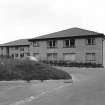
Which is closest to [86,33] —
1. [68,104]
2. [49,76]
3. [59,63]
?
[59,63]

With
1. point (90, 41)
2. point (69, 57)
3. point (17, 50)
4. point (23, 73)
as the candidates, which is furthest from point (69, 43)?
point (23, 73)

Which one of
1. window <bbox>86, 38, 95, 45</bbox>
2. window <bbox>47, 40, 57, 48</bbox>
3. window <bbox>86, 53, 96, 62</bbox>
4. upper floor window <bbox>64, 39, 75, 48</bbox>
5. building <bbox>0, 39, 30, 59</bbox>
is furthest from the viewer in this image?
building <bbox>0, 39, 30, 59</bbox>

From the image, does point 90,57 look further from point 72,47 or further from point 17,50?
point 17,50

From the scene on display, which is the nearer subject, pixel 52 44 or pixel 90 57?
pixel 90 57

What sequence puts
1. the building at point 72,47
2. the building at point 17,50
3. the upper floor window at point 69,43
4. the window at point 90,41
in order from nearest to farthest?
the building at point 72,47 → the window at point 90,41 → the upper floor window at point 69,43 → the building at point 17,50

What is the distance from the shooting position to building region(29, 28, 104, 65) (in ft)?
96.3

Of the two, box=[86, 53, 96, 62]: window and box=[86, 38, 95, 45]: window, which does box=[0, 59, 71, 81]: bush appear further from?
box=[86, 38, 95, 45]: window

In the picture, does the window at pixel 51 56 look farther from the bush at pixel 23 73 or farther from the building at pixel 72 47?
the bush at pixel 23 73

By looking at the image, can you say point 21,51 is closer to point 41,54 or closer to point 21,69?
point 41,54

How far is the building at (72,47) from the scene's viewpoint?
29.3m

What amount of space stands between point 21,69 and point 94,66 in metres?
18.5

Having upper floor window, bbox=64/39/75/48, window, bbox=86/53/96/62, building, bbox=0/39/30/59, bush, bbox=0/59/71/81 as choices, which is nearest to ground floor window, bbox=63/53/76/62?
upper floor window, bbox=64/39/75/48

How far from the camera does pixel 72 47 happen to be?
31422 millimetres

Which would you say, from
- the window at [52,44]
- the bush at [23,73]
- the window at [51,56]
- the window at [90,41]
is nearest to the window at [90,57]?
the window at [90,41]
